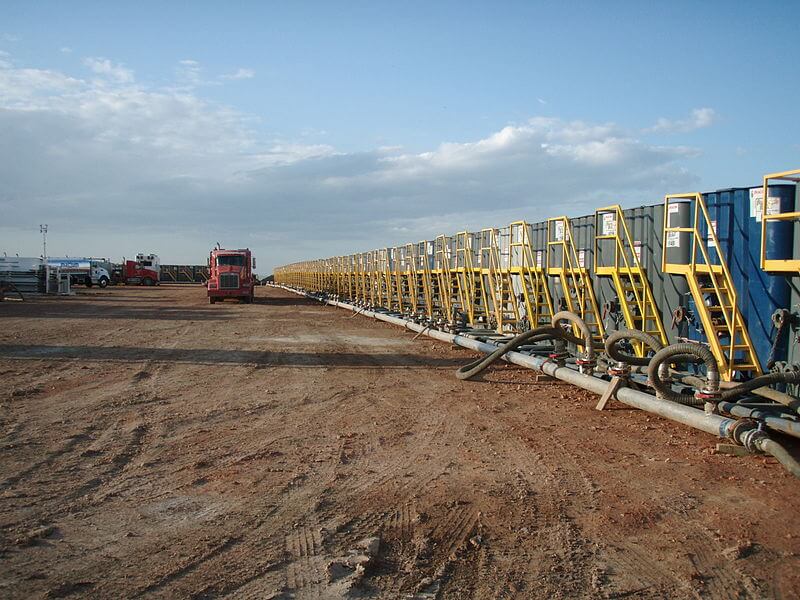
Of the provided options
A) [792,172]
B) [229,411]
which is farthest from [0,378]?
[792,172]

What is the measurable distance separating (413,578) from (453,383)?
269 inches

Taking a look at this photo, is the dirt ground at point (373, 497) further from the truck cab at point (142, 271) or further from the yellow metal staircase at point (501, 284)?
the truck cab at point (142, 271)

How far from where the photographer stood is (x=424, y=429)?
745 centimetres

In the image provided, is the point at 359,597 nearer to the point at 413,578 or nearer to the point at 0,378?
the point at 413,578

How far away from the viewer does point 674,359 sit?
7.29 metres

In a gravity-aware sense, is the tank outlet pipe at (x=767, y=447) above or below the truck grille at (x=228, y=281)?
below

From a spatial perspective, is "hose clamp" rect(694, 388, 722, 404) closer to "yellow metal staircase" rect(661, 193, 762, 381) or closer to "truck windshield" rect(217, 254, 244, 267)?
"yellow metal staircase" rect(661, 193, 762, 381)

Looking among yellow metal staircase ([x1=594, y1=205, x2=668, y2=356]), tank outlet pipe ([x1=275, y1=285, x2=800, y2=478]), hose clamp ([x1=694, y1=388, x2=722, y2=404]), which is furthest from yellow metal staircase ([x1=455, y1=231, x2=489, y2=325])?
hose clamp ([x1=694, y1=388, x2=722, y2=404])

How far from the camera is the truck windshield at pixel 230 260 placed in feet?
118

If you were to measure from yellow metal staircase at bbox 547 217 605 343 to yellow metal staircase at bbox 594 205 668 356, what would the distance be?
442 millimetres

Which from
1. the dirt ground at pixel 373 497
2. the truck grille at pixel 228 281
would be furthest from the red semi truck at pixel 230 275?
the dirt ground at pixel 373 497

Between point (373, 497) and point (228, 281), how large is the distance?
31624 mm

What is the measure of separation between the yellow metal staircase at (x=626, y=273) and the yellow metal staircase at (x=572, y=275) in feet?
1.45

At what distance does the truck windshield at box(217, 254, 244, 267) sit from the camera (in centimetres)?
3591
